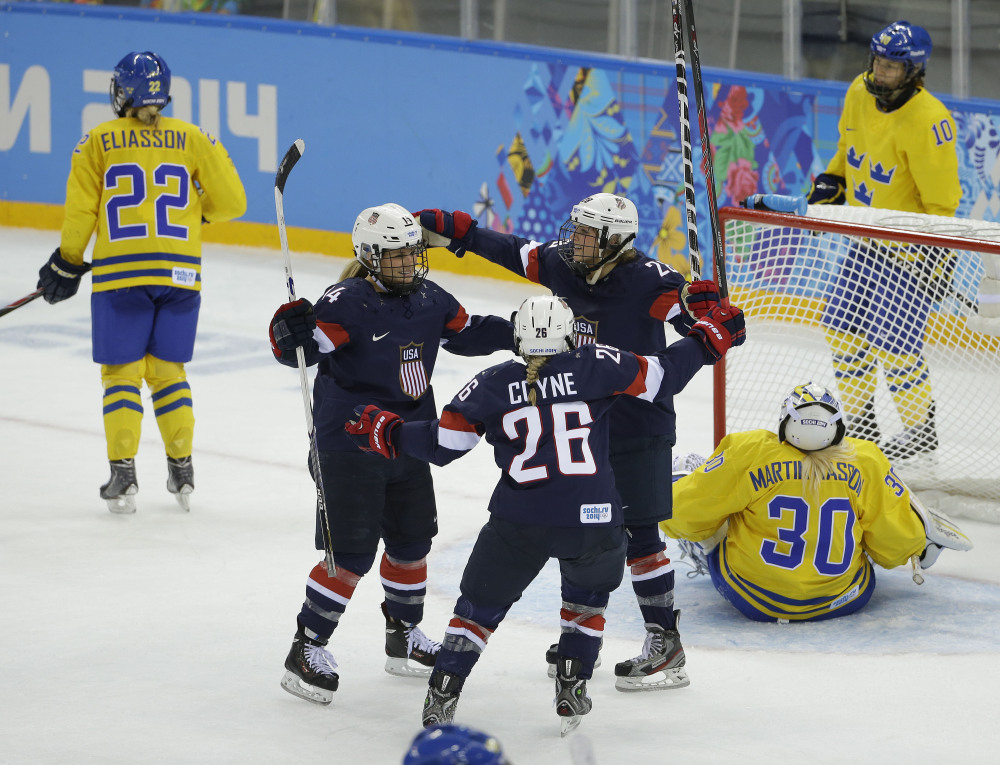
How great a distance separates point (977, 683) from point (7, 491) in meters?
3.71

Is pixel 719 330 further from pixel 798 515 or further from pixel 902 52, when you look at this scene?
pixel 902 52

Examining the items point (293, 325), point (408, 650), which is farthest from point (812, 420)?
point (293, 325)

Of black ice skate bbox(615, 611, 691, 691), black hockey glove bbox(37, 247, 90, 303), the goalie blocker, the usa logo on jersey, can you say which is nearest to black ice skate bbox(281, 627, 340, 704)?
black ice skate bbox(615, 611, 691, 691)

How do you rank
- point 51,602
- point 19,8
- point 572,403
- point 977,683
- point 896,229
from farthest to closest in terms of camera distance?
point 19,8
point 896,229
point 51,602
point 977,683
point 572,403

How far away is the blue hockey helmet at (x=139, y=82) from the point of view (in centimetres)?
554

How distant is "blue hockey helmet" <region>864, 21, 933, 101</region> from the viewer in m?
5.77

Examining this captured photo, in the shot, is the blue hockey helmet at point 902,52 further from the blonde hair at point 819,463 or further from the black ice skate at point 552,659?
the black ice skate at point 552,659

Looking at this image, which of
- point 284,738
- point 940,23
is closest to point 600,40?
point 940,23

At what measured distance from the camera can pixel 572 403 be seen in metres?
3.56

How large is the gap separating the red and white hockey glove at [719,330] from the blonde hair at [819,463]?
2.06ft

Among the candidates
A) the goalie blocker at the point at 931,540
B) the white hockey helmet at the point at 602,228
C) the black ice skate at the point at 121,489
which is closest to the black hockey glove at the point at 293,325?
the white hockey helmet at the point at 602,228

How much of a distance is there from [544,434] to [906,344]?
8.61ft

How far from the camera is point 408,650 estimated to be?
4176mm

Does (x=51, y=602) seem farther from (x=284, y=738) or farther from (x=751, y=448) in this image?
(x=751, y=448)
